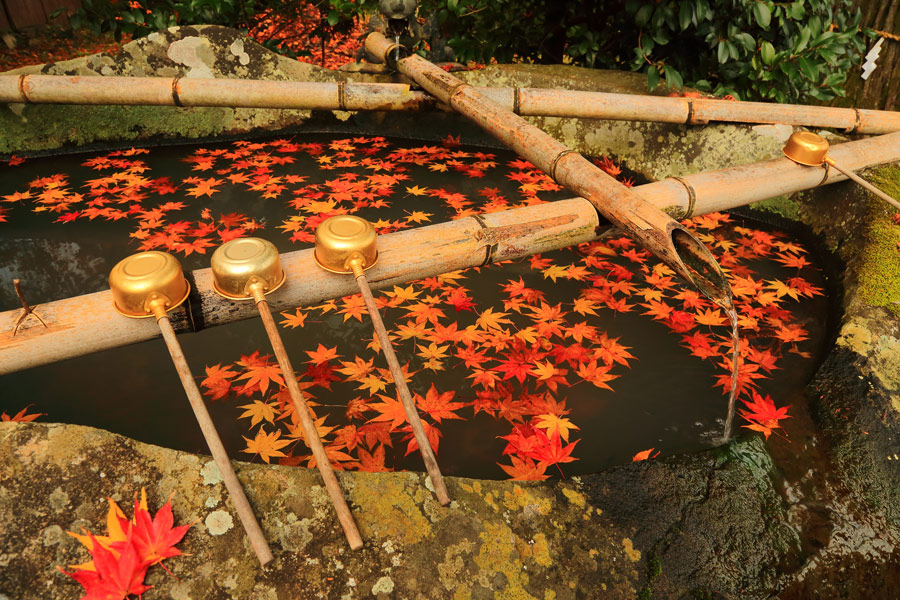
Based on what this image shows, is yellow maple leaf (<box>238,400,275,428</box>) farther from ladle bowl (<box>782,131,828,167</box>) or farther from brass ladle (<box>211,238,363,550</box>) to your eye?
ladle bowl (<box>782,131,828,167</box>)

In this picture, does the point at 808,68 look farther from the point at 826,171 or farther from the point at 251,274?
the point at 251,274

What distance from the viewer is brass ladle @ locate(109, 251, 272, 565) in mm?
1122

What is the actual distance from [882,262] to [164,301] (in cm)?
332

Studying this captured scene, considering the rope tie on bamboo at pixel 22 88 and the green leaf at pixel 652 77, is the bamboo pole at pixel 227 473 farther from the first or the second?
the green leaf at pixel 652 77

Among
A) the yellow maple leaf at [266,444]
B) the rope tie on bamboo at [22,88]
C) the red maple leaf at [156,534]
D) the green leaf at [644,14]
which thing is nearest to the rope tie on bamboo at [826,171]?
the green leaf at [644,14]

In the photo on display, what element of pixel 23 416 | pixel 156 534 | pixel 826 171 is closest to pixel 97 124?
pixel 23 416

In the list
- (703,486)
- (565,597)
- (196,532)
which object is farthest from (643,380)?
(196,532)

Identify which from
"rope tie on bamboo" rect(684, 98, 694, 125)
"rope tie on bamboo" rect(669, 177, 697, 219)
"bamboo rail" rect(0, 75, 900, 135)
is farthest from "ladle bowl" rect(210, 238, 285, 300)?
"rope tie on bamboo" rect(684, 98, 694, 125)

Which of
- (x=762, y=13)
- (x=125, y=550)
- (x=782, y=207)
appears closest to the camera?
(x=125, y=550)

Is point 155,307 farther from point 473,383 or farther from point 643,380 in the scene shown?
point 643,380

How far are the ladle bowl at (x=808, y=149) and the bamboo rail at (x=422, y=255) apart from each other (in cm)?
4

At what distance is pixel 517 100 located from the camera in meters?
3.51

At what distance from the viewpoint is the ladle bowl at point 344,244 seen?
147 centimetres

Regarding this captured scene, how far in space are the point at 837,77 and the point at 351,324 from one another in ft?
16.1
